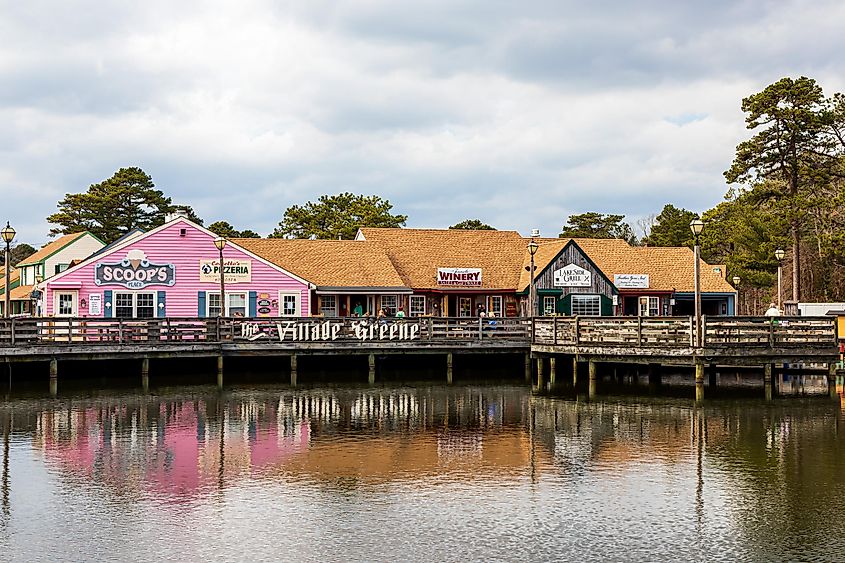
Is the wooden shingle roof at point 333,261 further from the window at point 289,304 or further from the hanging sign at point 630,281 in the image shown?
the hanging sign at point 630,281

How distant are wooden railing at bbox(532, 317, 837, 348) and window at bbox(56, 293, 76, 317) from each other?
65.5 feet

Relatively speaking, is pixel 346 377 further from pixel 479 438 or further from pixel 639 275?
pixel 639 275

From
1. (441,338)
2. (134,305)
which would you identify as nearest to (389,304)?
(441,338)

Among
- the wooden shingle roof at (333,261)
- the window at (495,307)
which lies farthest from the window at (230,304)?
the window at (495,307)

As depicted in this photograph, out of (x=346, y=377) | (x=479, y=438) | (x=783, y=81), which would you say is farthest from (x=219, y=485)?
(x=783, y=81)

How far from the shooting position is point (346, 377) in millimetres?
32938

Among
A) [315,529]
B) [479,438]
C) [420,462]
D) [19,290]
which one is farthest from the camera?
[19,290]

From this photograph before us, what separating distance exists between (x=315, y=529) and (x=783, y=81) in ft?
146

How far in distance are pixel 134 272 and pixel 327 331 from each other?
10069 millimetres

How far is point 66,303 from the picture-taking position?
38.3 m

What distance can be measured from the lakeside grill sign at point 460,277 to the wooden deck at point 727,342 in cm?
1537

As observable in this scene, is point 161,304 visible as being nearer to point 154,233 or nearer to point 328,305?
point 154,233

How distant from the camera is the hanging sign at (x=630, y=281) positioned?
46250 millimetres

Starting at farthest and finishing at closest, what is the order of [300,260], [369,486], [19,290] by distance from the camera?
[19,290] → [300,260] → [369,486]
